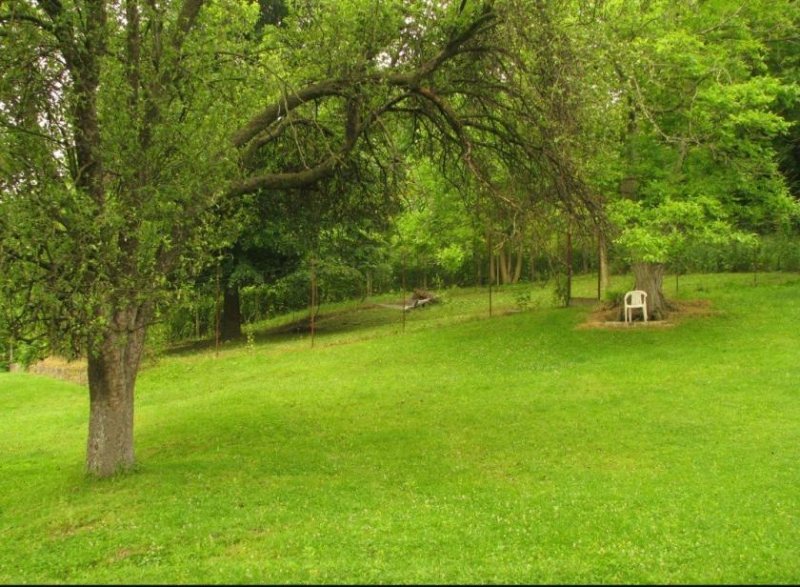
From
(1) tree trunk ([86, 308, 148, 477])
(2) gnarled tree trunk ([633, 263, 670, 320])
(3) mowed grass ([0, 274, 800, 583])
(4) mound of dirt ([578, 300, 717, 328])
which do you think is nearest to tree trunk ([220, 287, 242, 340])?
(3) mowed grass ([0, 274, 800, 583])

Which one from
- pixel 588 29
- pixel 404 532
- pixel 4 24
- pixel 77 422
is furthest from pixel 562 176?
pixel 77 422

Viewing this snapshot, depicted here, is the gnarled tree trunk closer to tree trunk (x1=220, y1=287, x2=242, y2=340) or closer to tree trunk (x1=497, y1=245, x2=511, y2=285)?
tree trunk (x1=220, y1=287, x2=242, y2=340)

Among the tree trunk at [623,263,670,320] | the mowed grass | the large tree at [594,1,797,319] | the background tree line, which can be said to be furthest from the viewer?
the tree trunk at [623,263,670,320]

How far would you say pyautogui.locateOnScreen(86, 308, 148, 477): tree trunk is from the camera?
894 centimetres

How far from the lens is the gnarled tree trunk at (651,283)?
19.1 metres

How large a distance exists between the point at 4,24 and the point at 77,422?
9.35 meters

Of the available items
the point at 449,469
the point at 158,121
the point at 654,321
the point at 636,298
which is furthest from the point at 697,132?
the point at 158,121

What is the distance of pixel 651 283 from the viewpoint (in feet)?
63.0

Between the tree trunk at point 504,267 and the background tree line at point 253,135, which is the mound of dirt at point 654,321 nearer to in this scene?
the background tree line at point 253,135

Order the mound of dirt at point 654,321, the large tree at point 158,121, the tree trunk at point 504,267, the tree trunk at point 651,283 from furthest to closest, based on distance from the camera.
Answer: the tree trunk at point 504,267
the tree trunk at point 651,283
the mound of dirt at point 654,321
the large tree at point 158,121

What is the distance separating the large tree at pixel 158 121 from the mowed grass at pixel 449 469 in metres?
2.07

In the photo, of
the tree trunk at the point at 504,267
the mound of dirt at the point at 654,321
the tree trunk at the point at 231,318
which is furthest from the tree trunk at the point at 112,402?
the tree trunk at the point at 504,267

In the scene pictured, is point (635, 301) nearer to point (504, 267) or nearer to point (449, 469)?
point (449, 469)

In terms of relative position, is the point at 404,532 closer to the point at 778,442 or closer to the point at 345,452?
the point at 345,452
